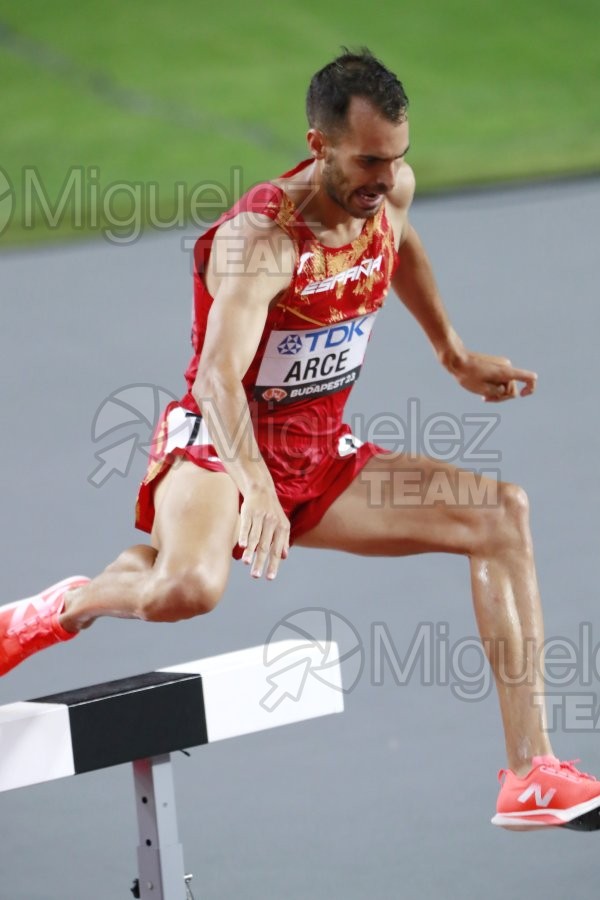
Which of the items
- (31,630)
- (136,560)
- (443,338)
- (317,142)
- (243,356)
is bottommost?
(31,630)

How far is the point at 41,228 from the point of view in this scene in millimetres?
8641

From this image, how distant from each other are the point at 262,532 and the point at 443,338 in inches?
41.4

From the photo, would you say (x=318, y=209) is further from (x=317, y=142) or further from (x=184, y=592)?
(x=184, y=592)

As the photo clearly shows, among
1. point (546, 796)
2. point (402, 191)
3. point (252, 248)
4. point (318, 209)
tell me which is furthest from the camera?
point (402, 191)

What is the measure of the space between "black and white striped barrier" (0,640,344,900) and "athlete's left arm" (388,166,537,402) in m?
0.94

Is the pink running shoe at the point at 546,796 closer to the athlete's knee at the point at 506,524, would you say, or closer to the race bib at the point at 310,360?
the athlete's knee at the point at 506,524

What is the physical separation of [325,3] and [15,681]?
6954 mm

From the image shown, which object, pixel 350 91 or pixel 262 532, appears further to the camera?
pixel 350 91

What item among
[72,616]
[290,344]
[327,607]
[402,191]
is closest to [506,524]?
[290,344]

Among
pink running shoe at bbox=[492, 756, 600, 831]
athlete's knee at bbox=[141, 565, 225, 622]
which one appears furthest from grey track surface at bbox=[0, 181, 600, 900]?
athlete's knee at bbox=[141, 565, 225, 622]

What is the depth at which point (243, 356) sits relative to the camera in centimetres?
281

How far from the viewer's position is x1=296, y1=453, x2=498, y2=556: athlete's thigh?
10.1 feet

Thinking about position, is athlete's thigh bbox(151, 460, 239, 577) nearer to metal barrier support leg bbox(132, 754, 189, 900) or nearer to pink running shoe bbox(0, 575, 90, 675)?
pink running shoe bbox(0, 575, 90, 675)

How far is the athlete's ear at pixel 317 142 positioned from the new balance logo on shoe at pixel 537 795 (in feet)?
4.16
